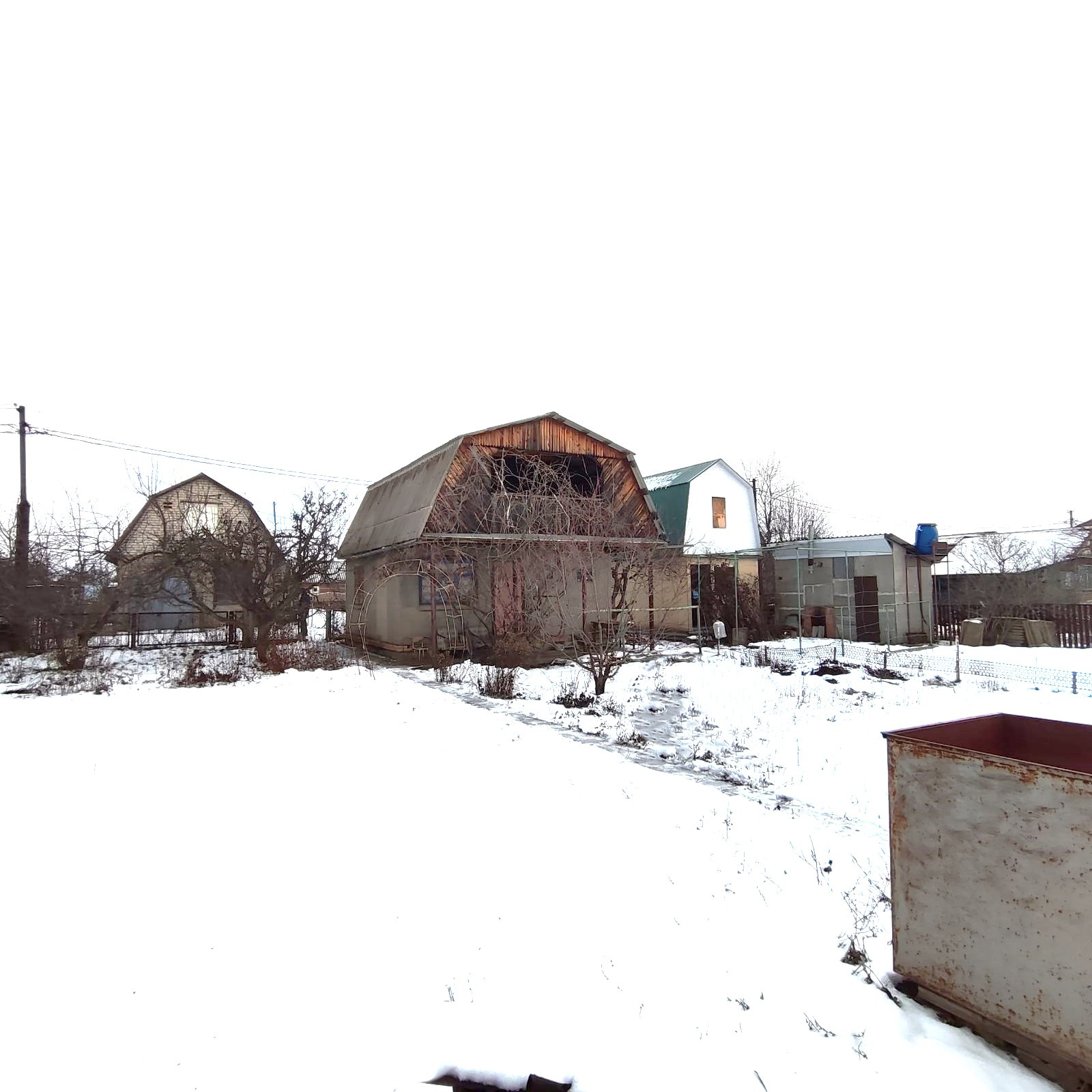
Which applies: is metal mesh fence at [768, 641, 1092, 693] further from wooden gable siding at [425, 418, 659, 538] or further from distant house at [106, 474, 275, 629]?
distant house at [106, 474, 275, 629]

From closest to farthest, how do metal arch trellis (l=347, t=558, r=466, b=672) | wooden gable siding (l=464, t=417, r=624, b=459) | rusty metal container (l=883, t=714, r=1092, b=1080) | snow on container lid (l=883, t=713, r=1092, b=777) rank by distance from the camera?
rusty metal container (l=883, t=714, r=1092, b=1080)
snow on container lid (l=883, t=713, r=1092, b=777)
metal arch trellis (l=347, t=558, r=466, b=672)
wooden gable siding (l=464, t=417, r=624, b=459)

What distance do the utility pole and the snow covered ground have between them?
962 centimetres

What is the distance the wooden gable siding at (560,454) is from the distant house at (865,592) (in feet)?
20.9

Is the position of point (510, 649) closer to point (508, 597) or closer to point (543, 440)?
point (508, 597)

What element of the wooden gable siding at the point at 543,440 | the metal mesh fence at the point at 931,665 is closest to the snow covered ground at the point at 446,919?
the metal mesh fence at the point at 931,665

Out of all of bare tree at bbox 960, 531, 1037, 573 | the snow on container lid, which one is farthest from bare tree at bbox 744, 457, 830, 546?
the snow on container lid

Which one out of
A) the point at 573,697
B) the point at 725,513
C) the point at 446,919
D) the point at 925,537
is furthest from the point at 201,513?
the point at 925,537

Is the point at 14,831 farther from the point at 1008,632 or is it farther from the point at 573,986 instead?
the point at 1008,632

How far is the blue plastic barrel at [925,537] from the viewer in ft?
67.3

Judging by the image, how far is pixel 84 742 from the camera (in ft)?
23.4

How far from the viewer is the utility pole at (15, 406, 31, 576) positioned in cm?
1453

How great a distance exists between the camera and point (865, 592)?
68.3 feet

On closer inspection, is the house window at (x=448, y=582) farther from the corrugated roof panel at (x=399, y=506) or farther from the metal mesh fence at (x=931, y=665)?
the metal mesh fence at (x=931, y=665)

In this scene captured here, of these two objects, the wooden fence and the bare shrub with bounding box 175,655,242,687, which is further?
the wooden fence
